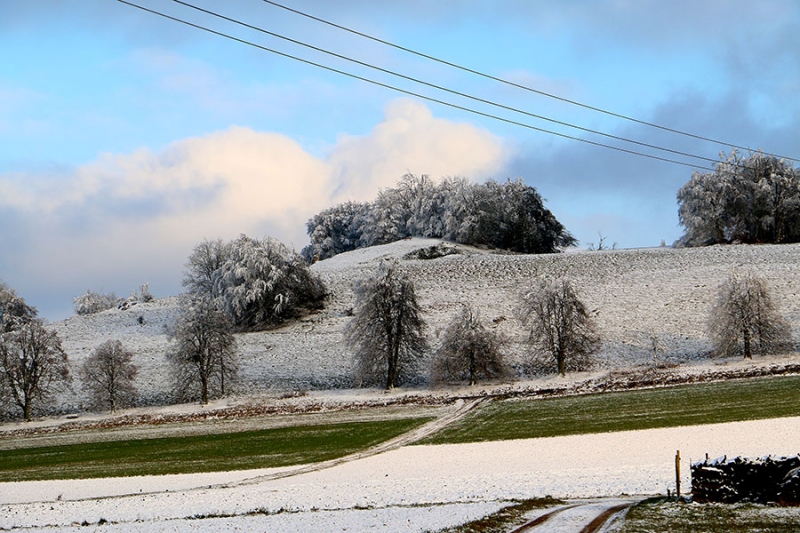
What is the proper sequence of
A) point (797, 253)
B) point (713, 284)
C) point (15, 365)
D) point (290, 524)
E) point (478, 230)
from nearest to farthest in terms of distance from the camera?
point (290, 524) < point (15, 365) < point (713, 284) < point (797, 253) < point (478, 230)

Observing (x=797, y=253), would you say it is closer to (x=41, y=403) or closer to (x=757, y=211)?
(x=757, y=211)

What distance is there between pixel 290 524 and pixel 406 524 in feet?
10.3

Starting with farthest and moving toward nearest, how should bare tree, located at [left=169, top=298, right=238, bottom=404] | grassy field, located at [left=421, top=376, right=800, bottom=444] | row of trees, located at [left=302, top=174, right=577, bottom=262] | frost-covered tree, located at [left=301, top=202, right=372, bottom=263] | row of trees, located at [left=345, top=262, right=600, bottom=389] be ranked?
frost-covered tree, located at [left=301, top=202, right=372, bottom=263], row of trees, located at [left=302, top=174, right=577, bottom=262], bare tree, located at [left=169, top=298, right=238, bottom=404], row of trees, located at [left=345, top=262, right=600, bottom=389], grassy field, located at [left=421, top=376, right=800, bottom=444]

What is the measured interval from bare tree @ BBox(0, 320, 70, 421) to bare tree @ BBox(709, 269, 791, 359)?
5187 cm

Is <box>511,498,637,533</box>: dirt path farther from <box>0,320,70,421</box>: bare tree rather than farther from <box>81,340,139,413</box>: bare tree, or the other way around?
<box>0,320,70,421</box>: bare tree

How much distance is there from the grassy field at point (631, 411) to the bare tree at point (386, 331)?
48.1ft

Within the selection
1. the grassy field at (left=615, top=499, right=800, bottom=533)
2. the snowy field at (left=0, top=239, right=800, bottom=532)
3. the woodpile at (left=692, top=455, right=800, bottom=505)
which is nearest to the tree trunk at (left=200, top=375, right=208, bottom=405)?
the snowy field at (left=0, top=239, right=800, bottom=532)

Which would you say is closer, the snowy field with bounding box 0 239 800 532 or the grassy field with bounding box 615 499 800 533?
the grassy field with bounding box 615 499 800 533

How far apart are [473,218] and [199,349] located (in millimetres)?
63047

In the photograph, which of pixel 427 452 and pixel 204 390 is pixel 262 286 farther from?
pixel 427 452

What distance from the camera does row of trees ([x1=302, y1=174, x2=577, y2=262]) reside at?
122438 millimetres

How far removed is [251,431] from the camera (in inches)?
1898

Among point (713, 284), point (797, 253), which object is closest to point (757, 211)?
point (797, 253)

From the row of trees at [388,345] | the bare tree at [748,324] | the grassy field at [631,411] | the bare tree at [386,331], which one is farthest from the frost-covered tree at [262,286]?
the bare tree at [748,324]
